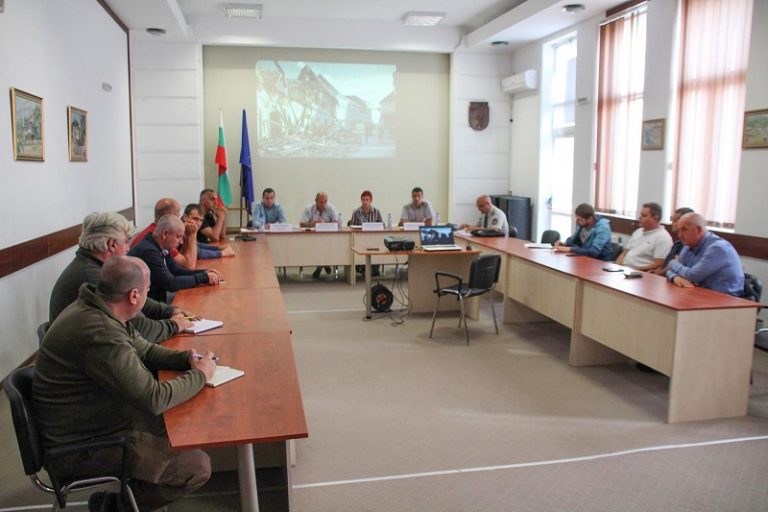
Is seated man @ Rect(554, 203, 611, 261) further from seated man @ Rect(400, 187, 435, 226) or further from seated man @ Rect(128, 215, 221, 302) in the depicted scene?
seated man @ Rect(128, 215, 221, 302)

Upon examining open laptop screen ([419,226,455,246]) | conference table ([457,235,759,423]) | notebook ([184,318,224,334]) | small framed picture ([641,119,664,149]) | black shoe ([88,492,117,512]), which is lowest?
black shoe ([88,492,117,512])

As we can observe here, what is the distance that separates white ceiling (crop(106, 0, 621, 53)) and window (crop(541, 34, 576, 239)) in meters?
0.38

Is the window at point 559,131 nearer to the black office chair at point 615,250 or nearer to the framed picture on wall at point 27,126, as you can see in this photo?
the black office chair at point 615,250

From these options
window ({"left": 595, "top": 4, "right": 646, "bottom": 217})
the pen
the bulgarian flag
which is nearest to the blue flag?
the bulgarian flag

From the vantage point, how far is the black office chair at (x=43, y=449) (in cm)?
193

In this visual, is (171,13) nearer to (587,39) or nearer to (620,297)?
(587,39)

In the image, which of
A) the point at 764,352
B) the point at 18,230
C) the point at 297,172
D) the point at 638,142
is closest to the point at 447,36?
the point at 297,172

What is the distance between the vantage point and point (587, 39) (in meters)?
7.66

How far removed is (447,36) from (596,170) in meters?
3.33

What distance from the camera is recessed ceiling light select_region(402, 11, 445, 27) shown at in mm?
8492

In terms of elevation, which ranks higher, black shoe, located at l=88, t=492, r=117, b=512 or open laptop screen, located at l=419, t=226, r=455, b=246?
open laptop screen, located at l=419, t=226, r=455, b=246

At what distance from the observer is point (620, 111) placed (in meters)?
7.24

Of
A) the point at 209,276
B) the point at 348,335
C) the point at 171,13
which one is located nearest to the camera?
the point at 209,276

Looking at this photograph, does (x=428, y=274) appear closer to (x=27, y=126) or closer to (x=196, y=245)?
(x=196, y=245)
